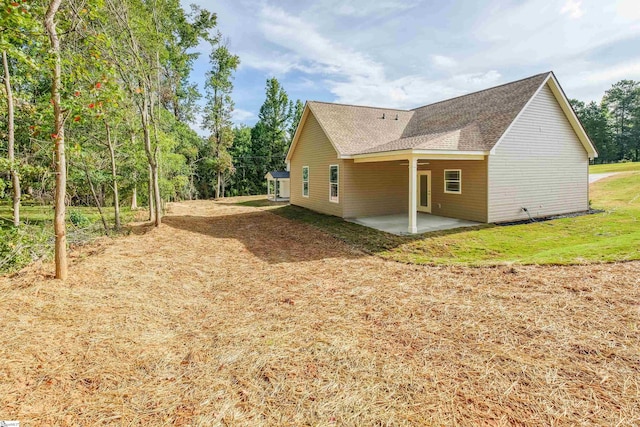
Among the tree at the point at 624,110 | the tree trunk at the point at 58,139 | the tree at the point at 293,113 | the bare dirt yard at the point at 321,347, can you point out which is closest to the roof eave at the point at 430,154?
the bare dirt yard at the point at 321,347

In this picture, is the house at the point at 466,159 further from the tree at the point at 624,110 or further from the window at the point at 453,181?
the tree at the point at 624,110

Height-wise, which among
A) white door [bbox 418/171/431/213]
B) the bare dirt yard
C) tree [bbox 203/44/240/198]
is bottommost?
the bare dirt yard

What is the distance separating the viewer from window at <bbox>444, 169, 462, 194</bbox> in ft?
42.7

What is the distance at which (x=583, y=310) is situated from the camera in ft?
15.7

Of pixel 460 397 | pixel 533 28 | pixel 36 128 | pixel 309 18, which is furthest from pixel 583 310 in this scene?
pixel 309 18

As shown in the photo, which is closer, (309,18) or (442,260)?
(442,260)

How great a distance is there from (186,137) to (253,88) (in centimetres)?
1275

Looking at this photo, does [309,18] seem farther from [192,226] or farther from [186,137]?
[186,137]

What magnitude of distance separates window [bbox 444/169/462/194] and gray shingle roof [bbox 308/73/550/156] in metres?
1.41

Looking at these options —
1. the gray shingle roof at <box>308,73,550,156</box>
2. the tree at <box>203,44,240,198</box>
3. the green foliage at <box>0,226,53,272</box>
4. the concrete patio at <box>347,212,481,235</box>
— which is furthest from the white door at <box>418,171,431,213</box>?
the tree at <box>203,44,240,198</box>

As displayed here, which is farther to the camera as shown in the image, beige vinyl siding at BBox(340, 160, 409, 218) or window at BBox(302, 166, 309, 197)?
window at BBox(302, 166, 309, 197)

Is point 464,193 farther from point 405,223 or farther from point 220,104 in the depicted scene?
point 220,104

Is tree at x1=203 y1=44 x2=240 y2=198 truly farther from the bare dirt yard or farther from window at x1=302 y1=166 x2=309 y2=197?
the bare dirt yard

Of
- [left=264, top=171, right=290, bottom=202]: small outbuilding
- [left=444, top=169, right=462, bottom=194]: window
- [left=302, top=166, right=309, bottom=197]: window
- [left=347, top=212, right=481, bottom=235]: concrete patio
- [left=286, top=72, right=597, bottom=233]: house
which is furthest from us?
[left=264, top=171, right=290, bottom=202]: small outbuilding
